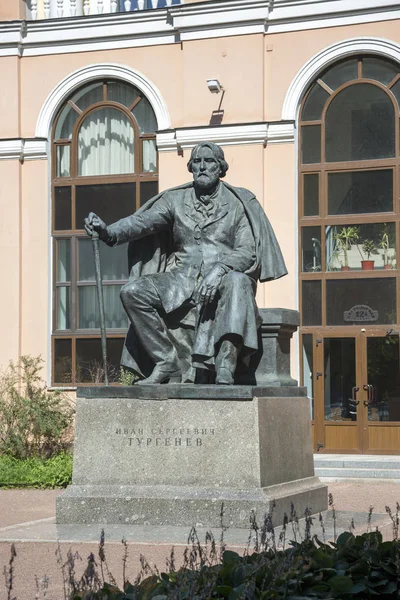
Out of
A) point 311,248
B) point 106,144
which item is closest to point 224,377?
point 311,248

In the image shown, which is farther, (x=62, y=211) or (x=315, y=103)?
(x=62, y=211)

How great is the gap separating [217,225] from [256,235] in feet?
1.19

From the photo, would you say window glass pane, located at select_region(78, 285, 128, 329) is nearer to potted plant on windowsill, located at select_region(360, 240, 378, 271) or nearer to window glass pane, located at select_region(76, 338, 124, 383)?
window glass pane, located at select_region(76, 338, 124, 383)

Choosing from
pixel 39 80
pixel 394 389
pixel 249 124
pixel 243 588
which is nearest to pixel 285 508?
pixel 243 588

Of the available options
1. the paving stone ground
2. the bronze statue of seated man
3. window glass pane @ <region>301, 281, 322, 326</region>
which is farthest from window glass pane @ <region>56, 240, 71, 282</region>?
the bronze statue of seated man

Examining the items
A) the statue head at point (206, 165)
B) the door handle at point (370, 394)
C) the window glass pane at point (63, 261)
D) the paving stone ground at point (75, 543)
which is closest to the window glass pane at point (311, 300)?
the door handle at point (370, 394)

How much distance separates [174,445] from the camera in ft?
30.5

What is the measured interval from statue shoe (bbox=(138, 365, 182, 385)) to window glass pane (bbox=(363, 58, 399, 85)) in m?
11.9

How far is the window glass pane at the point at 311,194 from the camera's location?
2069 centimetres

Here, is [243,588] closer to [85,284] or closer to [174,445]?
[174,445]

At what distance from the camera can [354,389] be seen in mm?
20141

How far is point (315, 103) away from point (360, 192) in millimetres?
1814

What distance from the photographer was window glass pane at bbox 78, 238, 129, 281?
22.0 meters

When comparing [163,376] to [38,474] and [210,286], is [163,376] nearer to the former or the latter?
[210,286]
